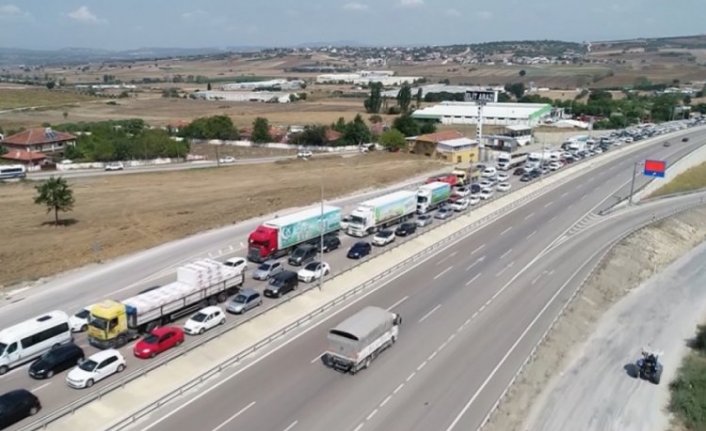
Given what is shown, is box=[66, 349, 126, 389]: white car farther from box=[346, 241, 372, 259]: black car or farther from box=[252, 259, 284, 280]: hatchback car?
box=[346, 241, 372, 259]: black car

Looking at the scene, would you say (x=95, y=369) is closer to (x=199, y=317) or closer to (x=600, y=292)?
(x=199, y=317)

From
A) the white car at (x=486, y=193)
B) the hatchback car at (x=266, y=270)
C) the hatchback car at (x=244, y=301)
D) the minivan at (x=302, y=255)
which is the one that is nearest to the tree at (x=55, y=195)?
the hatchback car at (x=266, y=270)

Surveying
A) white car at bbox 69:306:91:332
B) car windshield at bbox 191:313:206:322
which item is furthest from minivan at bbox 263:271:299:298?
white car at bbox 69:306:91:332

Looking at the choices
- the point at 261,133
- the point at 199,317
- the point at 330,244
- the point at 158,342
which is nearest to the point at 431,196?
the point at 330,244

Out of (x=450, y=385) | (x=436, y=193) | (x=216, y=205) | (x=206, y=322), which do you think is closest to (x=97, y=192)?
(x=216, y=205)

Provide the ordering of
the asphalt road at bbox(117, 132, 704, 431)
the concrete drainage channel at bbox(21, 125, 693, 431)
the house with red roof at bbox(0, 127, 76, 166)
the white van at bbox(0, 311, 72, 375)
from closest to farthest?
the concrete drainage channel at bbox(21, 125, 693, 431), the asphalt road at bbox(117, 132, 704, 431), the white van at bbox(0, 311, 72, 375), the house with red roof at bbox(0, 127, 76, 166)

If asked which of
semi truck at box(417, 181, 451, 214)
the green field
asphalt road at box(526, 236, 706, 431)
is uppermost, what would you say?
semi truck at box(417, 181, 451, 214)
